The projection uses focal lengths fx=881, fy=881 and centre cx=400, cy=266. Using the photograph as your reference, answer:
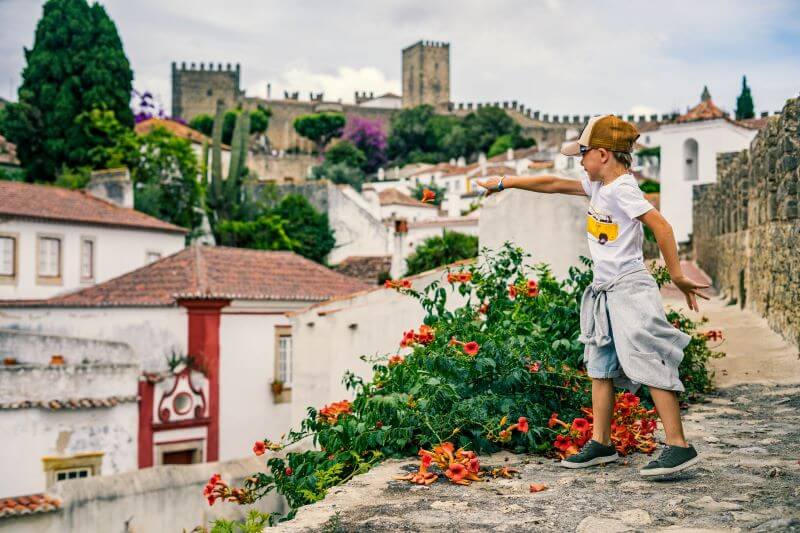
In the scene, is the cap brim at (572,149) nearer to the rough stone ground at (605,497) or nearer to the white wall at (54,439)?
the rough stone ground at (605,497)

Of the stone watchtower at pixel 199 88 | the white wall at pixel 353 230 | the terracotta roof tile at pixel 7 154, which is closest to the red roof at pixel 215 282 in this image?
the white wall at pixel 353 230

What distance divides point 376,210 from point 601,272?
4182cm

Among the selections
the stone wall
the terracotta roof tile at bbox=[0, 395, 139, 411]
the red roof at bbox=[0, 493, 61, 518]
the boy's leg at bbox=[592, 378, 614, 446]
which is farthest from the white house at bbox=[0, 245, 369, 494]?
the boy's leg at bbox=[592, 378, 614, 446]

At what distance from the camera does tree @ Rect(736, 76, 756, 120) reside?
56594 mm

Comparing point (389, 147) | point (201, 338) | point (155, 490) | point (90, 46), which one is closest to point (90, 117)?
point (90, 46)

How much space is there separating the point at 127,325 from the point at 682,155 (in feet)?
70.2

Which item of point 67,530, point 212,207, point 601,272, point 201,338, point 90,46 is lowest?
point 67,530

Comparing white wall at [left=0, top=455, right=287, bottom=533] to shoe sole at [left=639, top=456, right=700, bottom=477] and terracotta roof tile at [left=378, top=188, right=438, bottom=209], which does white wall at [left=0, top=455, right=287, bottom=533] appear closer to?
shoe sole at [left=639, top=456, right=700, bottom=477]

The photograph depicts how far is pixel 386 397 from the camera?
186 inches

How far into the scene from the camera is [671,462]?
385cm

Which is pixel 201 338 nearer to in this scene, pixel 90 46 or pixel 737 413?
pixel 737 413

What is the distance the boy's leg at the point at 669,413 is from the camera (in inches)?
154

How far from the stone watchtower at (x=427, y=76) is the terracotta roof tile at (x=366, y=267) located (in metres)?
82.4

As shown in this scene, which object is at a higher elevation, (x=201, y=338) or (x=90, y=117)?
(x=90, y=117)
